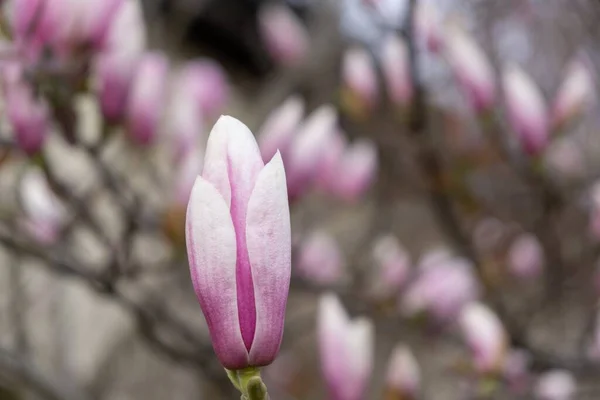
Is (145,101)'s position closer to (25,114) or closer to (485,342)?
(25,114)

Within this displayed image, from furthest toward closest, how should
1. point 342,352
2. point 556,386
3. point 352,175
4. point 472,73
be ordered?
point 352,175 < point 472,73 < point 556,386 < point 342,352

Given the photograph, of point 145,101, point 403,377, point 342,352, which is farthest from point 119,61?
point 403,377

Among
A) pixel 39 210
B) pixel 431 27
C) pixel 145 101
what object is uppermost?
pixel 431 27

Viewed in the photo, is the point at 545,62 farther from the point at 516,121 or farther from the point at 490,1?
the point at 516,121

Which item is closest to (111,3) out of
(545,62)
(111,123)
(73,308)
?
(111,123)

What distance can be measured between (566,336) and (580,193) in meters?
0.94

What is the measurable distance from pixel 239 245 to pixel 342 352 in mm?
341

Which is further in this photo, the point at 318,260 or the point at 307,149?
the point at 318,260

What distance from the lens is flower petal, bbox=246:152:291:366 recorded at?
435mm

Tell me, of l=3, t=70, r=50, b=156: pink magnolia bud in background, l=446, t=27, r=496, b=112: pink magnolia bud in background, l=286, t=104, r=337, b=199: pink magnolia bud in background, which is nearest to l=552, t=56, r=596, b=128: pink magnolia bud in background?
l=446, t=27, r=496, b=112: pink magnolia bud in background

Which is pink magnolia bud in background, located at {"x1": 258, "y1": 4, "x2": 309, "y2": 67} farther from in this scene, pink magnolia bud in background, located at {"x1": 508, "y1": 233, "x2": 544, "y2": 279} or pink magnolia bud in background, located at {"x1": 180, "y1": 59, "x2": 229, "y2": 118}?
pink magnolia bud in background, located at {"x1": 508, "y1": 233, "x2": 544, "y2": 279}

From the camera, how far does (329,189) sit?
1.66 m

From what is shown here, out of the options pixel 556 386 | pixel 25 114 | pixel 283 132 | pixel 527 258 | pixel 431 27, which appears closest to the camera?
pixel 25 114

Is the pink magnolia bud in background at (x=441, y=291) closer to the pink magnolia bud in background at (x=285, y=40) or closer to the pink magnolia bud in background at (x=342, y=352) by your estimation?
the pink magnolia bud in background at (x=342, y=352)
